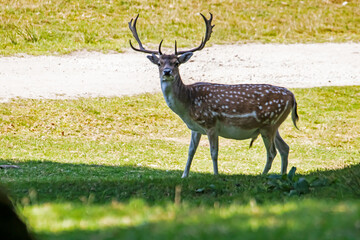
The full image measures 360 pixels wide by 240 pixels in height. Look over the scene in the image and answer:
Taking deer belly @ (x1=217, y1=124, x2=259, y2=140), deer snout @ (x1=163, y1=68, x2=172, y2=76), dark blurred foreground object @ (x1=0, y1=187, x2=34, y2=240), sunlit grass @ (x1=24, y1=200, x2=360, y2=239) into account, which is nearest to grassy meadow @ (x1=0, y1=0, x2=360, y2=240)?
sunlit grass @ (x1=24, y1=200, x2=360, y2=239)

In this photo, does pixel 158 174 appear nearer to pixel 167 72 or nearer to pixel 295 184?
pixel 167 72

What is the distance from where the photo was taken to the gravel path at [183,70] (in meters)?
22.8

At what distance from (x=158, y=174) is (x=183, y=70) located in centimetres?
1208

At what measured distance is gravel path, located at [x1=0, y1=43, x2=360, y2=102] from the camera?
74.9 ft

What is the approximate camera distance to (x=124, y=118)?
2042cm

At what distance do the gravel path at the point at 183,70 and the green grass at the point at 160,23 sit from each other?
798mm

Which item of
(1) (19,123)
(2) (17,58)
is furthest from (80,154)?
(2) (17,58)

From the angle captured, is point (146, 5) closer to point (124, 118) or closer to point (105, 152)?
point (124, 118)

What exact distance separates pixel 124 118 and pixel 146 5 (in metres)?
11.9

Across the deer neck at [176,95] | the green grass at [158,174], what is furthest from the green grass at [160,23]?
the deer neck at [176,95]

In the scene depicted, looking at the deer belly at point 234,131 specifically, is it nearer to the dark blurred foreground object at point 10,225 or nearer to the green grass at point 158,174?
the green grass at point 158,174

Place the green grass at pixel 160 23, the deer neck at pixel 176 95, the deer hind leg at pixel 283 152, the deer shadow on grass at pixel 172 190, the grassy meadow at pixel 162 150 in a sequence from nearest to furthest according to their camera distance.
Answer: the grassy meadow at pixel 162 150
the deer shadow on grass at pixel 172 190
the deer neck at pixel 176 95
the deer hind leg at pixel 283 152
the green grass at pixel 160 23

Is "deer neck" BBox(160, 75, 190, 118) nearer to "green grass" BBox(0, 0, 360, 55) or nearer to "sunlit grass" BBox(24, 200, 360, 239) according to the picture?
"sunlit grass" BBox(24, 200, 360, 239)

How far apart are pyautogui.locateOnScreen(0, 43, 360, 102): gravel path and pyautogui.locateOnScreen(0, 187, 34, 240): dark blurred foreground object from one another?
17132 millimetres
